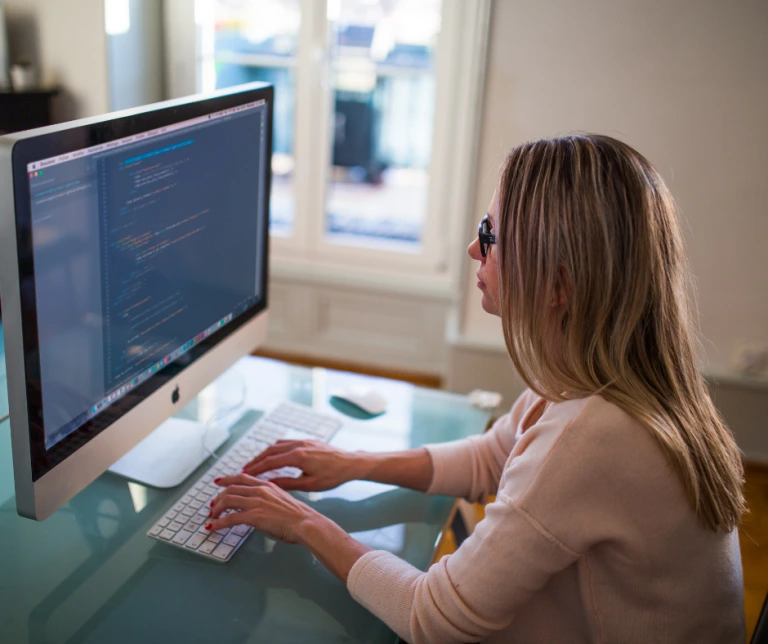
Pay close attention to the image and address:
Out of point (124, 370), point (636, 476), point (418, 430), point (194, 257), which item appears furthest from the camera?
point (418, 430)

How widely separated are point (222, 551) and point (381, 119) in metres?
2.29

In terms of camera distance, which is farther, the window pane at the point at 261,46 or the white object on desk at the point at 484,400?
the window pane at the point at 261,46

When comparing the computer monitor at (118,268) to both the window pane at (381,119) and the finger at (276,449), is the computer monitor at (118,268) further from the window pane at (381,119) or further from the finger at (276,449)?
the window pane at (381,119)

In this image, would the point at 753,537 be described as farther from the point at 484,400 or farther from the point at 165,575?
the point at 165,575

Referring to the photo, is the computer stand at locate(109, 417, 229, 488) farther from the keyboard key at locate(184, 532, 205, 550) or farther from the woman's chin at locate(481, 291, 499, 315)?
the woman's chin at locate(481, 291, 499, 315)

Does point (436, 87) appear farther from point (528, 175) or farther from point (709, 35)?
point (528, 175)

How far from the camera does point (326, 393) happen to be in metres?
1.52

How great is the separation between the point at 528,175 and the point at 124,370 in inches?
22.7

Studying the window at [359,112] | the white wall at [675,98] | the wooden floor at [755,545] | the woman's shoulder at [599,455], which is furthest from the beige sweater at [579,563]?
the window at [359,112]

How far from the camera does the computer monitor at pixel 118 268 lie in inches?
32.6

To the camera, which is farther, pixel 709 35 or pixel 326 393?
pixel 709 35

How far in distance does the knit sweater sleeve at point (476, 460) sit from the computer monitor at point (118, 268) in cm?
40

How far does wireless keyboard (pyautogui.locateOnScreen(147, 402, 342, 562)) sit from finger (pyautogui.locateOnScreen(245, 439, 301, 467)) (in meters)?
0.02

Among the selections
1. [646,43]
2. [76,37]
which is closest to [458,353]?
[646,43]
